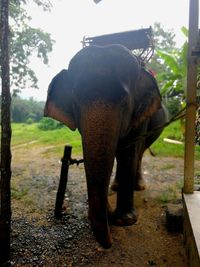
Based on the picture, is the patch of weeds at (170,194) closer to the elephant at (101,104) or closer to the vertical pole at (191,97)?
the vertical pole at (191,97)

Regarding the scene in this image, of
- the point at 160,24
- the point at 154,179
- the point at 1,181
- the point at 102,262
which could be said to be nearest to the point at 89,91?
the point at 1,181

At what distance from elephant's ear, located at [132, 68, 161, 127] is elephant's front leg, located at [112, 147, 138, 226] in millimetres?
578

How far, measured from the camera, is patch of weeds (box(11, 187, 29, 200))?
18.7 ft

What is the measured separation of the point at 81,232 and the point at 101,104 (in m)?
2.14

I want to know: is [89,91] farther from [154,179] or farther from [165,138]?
[165,138]

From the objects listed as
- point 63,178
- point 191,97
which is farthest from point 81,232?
point 191,97

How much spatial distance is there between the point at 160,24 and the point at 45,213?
883 inches

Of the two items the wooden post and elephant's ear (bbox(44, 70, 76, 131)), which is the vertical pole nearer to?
elephant's ear (bbox(44, 70, 76, 131))

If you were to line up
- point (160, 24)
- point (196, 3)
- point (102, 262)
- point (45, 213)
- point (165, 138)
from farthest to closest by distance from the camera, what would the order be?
point (160, 24) < point (165, 138) < point (45, 213) < point (102, 262) < point (196, 3)

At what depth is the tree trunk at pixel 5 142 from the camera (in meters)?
3.39

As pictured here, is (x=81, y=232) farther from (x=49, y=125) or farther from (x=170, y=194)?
(x=49, y=125)

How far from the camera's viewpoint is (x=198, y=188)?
4.08 metres

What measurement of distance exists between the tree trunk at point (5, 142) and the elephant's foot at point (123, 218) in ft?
4.13

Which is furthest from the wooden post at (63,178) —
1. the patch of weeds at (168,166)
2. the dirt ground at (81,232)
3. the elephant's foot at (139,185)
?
the patch of weeds at (168,166)
